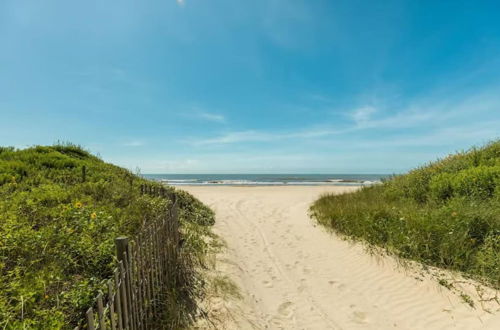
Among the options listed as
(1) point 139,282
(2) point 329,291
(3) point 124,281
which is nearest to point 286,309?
(2) point 329,291

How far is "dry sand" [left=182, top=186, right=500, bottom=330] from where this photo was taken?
4.34 metres

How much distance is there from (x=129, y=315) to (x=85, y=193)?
6150 millimetres

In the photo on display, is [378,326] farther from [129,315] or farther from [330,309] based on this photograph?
[129,315]

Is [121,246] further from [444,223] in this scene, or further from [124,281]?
[444,223]

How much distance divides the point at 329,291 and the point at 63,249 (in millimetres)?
5218

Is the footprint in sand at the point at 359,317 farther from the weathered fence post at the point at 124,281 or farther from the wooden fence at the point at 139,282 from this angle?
the weathered fence post at the point at 124,281

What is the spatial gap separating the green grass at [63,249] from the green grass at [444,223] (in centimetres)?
519

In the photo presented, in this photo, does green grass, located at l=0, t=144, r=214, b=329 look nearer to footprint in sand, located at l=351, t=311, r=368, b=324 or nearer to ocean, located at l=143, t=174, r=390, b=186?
footprint in sand, located at l=351, t=311, r=368, b=324

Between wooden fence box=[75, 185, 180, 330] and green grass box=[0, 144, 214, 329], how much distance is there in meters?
0.29

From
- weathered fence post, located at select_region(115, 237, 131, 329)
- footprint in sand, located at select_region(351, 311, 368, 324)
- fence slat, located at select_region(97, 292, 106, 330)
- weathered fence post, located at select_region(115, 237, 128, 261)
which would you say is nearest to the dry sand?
footprint in sand, located at select_region(351, 311, 368, 324)

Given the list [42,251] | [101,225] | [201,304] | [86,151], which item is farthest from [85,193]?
[86,151]

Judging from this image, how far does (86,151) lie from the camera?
15.9 m

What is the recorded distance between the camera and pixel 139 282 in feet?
11.2

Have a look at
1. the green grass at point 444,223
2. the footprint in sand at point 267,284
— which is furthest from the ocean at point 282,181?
the footprint in sand at point 267,284
